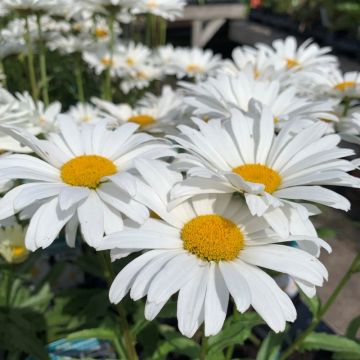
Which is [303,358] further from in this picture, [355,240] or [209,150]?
[355,240]

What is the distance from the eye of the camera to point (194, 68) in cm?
221

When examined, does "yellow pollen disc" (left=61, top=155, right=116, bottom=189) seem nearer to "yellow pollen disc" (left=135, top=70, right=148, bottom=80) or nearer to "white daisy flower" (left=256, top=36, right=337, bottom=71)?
"white daisy flower" (left=256, top=36, right=337, bottom=71)

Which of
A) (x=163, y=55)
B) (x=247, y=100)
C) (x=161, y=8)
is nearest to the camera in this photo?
(x=247, y=100)

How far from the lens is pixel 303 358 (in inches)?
48.2

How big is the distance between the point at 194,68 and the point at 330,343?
1521 millimetres

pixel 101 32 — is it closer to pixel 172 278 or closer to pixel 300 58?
pixel 300 58

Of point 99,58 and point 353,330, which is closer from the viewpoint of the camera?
point 353,330

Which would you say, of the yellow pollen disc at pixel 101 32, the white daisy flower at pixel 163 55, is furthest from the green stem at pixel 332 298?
the yellow pollen disc at pixel 101 32

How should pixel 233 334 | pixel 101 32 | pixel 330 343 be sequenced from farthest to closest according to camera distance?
pixel 101 32 → pixel 330 343 → pixel 233 334

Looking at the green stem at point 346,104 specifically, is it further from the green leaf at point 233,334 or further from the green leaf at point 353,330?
the green leaf at point 233,334

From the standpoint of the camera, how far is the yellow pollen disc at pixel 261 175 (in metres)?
0.72

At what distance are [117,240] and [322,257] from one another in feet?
5.23

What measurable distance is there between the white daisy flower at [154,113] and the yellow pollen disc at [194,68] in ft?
1.87

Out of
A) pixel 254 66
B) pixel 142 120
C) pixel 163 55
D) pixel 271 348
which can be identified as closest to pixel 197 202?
pixel 271 348
